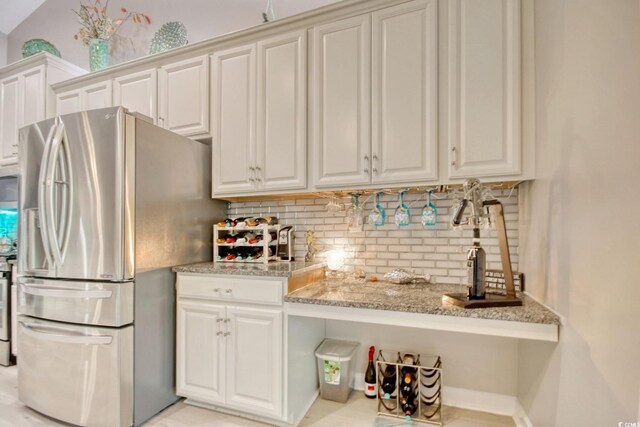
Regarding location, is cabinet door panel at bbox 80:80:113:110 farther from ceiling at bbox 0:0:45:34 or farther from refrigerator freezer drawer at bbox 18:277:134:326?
ceiling at bbox 0:0:45:34

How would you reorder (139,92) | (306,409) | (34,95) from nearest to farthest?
(306,409) < (139,92) < (34,95)

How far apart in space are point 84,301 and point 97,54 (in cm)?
240

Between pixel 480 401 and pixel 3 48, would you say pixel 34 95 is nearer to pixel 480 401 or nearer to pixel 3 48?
pixel 3 48

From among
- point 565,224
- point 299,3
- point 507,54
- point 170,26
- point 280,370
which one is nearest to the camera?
point 565,224

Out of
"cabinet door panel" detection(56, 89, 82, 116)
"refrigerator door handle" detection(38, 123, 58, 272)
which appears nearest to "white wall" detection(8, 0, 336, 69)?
"cabinet door panel" detection(56, 89, 82, 116)

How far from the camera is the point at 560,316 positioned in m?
1.26

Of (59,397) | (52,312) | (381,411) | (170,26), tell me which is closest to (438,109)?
(381,411)

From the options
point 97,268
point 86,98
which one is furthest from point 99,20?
point 97,268

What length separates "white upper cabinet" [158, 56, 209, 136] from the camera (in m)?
2.34

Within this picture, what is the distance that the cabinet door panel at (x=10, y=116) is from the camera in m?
3.03

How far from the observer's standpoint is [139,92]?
A: 100 inches

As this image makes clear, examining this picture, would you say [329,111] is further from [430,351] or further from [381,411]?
[381,411]

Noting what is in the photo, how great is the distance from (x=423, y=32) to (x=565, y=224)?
1.30m

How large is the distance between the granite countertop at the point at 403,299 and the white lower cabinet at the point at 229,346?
0.27 metres
